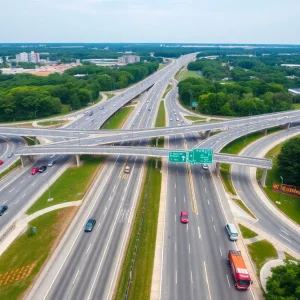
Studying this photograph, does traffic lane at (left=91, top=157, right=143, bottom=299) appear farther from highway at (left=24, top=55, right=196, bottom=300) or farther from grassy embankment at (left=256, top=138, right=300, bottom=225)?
grassy embankment at (left=256, top=138, right=300, bottom=225)

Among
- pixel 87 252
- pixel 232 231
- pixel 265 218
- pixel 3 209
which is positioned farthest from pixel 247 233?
pixel 3 209

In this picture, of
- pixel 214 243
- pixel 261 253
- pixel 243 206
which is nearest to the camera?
pixel 261 253

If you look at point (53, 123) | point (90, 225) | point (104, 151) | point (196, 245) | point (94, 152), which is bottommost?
point (53, 123)

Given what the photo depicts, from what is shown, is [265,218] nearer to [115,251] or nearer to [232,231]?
[232,231]

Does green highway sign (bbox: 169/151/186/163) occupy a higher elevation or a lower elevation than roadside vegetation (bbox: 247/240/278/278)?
higher

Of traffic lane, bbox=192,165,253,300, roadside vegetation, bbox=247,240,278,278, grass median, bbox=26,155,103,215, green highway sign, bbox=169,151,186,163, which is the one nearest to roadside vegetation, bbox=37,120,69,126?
grass median, bbox=26,155,103,215
